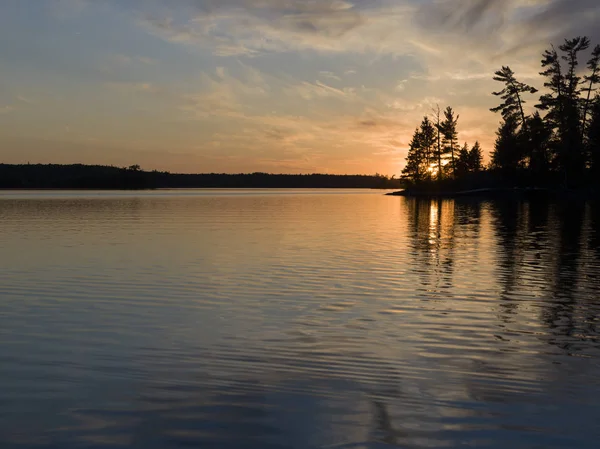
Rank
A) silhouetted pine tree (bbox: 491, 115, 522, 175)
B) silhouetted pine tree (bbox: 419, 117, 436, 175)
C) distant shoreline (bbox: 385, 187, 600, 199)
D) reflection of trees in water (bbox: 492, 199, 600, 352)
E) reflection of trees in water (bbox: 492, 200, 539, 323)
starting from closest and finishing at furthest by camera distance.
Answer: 1. reflection of trees in water (bbox: 492, 199, 600, 352)
2. reflection of trees in water (bbox: 492, 200, 539, 323)
3. distant shoreline (bbox: 385, 187, 600, 199)
4. silhouetted pine tree (bbox: 491, 115, 522, 175)
5. silhouetted pine tree (bbox: 419, 117, 436, 175)

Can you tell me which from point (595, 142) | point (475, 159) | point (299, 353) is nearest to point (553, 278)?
point (299, 353)

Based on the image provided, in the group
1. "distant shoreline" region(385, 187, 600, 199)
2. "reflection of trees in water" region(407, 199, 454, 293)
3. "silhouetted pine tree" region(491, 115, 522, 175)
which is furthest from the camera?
"silhouetted pine tree" region(491, 115, 522, 175)

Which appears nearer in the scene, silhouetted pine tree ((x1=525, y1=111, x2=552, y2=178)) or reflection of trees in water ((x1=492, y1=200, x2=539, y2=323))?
reflection of trees in water ((x1=492, y1=200, x2=539, y2=323))

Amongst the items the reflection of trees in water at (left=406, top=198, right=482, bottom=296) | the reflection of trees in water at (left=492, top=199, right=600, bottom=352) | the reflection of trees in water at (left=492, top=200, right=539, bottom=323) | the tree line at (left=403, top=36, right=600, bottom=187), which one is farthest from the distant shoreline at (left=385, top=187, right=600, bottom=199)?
the reflection of trees in water at (left=492, top=199, right=600, bottom=352)

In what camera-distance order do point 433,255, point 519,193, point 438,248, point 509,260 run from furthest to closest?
1. point 519,193
2. point 438,248
3. point 433,255
4. point 509,260

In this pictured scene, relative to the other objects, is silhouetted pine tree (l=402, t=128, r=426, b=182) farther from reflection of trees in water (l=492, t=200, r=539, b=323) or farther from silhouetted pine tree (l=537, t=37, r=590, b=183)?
reflection of trees in water (l=492, t=200, r=539, b=323)

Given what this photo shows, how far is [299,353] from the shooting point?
406 inches

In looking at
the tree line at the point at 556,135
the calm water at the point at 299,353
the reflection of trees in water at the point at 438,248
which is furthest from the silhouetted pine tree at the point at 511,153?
the calm water at the point at 299,353

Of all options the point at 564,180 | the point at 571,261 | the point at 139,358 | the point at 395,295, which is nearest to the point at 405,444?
the point at 139,358

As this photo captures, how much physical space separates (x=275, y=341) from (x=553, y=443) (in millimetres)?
5851

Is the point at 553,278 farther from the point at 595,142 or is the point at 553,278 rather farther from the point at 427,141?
the point at 427,141

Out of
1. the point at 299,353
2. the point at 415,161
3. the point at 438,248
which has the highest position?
the point at 415,161

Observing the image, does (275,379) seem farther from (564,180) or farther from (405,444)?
(564,180)

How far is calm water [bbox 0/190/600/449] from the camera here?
705 centimetres
